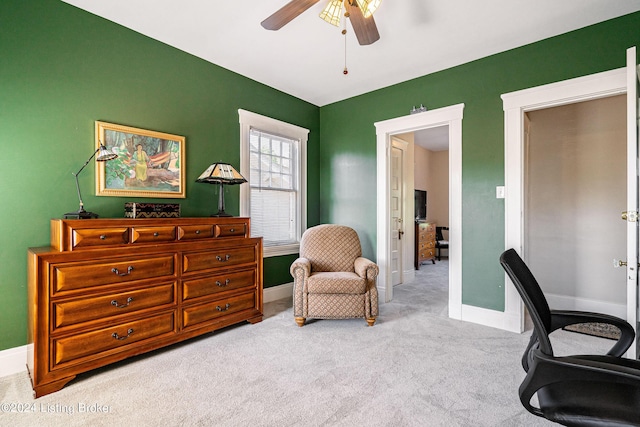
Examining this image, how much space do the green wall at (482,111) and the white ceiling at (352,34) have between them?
0.39ft

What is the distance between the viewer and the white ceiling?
94.7 inches

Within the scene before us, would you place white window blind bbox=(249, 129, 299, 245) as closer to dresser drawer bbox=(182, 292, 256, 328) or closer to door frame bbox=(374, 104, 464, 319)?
dresser drawer bbox=(182, 292, 256, 328)

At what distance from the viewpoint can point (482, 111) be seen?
3209 mm

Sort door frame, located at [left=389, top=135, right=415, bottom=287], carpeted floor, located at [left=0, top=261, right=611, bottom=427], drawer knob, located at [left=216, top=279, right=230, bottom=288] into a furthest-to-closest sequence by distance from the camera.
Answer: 1. door frame, located at [left=389, top=135, right=415, bottom=287]
2. drawer knob, located at [left=216, top=279, right=230, bottom=288]
3. carpeted floor, located at [left=0, top=261, right=611, bottom=427]

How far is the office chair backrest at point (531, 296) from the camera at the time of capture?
1.16 meters

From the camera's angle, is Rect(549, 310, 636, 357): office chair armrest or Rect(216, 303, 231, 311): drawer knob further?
Rect(216, 303, 231, 311): drawer knob

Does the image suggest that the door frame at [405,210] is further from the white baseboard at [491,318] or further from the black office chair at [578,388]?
the black office chair at [578,388]

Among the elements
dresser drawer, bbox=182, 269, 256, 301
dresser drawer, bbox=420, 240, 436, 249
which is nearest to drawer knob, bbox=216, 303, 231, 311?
dresser drawer, bbox=182, 269, 256, 301

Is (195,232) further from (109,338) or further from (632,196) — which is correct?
(632,196)

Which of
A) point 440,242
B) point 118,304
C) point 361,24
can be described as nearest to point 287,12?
point 361,24

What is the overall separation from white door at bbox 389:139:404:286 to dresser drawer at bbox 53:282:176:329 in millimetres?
3221

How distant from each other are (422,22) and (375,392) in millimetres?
2858

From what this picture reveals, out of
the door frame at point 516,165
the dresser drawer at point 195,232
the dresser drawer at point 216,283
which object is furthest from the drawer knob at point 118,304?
the door frame at point 516,165

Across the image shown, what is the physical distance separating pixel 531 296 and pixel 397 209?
365 cm
